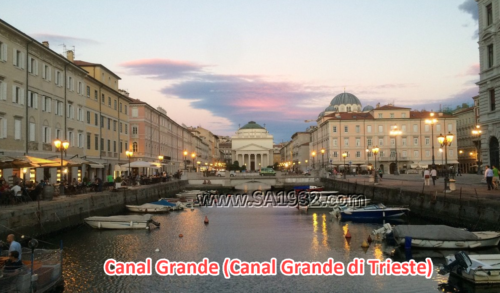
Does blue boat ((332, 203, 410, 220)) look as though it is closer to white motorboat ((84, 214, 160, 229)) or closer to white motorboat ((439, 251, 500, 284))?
white motorboat ((84, 214, 160, 229))

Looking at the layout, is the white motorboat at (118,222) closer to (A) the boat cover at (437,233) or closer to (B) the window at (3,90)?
(B) the window at (3,90)

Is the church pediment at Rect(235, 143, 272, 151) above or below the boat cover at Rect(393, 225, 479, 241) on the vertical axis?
above

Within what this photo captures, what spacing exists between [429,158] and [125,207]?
82.1 meters

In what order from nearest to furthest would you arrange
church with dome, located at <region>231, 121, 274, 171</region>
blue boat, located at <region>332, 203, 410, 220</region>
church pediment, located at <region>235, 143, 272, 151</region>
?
1. blue boat, located at <region>332, 203, 410, 220</region>
2. church pediment, located at <region>235, 143, 272, 151</region>
3. church with dome, located at <region>231, 121, 274, 171</region>

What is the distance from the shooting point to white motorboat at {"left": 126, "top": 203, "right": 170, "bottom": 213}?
142ft

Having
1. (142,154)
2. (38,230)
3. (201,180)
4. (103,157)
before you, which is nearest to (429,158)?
(201,180)

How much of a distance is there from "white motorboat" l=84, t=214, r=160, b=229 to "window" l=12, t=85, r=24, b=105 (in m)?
12.5

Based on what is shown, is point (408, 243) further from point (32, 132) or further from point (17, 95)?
point (32, 132)

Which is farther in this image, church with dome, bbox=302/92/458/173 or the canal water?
church with dome, bbox=302/92/458/173

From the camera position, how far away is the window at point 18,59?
121 feet

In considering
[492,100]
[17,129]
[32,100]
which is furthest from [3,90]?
[492,100]

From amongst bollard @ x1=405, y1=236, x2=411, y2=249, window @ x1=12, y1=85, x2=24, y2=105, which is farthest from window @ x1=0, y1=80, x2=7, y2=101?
bollard @ x1=405, y1=236, x2=411, y2=249

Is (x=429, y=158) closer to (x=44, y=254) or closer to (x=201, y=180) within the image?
(x=201, y=180)

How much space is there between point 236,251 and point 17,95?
2421 centimetres
